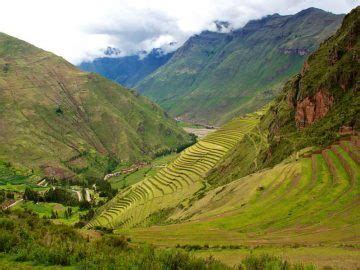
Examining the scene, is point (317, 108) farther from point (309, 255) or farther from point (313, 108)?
point (309, 255)

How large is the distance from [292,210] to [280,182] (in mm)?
14927

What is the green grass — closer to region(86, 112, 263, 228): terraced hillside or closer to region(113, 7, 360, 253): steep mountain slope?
region(86, 112, 263, 228): terraced hillside

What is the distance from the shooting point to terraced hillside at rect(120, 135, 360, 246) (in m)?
44.3

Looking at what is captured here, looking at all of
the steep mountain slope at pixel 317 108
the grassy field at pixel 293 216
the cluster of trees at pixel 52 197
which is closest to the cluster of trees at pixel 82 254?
the grassy field at pixel 293 216

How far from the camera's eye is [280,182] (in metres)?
68.1

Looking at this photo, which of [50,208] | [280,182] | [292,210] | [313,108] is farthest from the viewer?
[50,208]

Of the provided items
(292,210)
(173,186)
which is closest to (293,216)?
(292,210)

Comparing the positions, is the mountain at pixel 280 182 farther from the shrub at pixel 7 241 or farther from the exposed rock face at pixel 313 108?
the shrub at pixel 7 241

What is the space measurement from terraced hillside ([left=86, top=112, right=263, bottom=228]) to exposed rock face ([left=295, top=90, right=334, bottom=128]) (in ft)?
125

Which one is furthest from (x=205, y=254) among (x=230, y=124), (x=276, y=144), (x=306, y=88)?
(x=230, y=124)

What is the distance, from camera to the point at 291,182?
66.1 m

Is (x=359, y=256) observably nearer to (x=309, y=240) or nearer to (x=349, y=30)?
(x=309, y=240)

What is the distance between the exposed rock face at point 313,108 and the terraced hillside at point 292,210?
840 inches

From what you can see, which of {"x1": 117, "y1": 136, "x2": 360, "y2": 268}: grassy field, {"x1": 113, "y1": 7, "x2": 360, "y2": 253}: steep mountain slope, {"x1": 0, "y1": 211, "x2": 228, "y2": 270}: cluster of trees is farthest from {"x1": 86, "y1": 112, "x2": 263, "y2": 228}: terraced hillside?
{"x1": 0, "y1": 211, "x2": 228, "y2": 270}: cluster of trees
